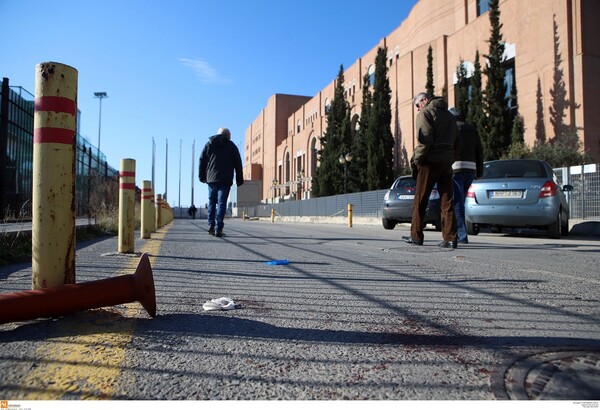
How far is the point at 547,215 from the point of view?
8328mm

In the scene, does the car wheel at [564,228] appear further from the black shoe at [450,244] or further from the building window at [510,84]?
the building window at [510,84]

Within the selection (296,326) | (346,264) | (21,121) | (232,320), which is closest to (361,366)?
(296,326)

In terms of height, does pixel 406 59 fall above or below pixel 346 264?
above

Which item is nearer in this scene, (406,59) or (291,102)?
(406,59)

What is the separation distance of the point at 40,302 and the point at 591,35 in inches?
1151

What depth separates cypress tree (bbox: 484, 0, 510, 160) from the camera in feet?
87.4

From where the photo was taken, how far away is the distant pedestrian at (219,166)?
331 inches

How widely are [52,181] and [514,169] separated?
9049 millimetres

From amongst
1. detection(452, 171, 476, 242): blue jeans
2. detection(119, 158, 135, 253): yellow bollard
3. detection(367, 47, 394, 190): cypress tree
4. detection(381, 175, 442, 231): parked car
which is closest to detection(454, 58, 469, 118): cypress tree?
detection(367, 47, 394, 190): cypress tree

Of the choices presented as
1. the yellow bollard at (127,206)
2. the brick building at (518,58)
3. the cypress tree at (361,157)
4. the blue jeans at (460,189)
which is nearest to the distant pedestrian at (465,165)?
the blue jeans at (460,189)

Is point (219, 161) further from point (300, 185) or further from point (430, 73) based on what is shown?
point (300, 185)

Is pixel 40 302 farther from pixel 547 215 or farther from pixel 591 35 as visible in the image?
pixel 591 35

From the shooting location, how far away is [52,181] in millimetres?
2521

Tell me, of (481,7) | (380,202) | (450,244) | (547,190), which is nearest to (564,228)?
(547,190)
